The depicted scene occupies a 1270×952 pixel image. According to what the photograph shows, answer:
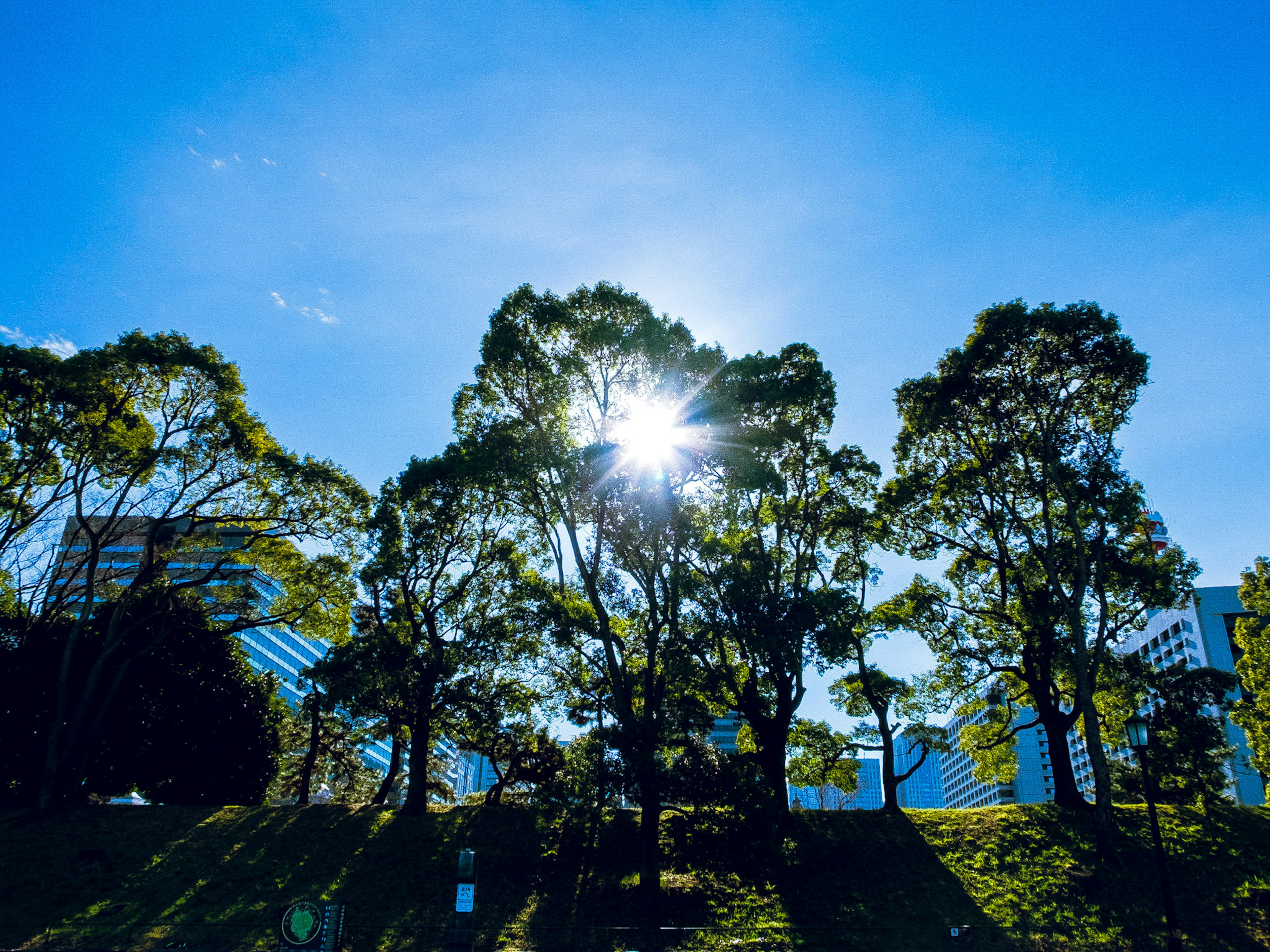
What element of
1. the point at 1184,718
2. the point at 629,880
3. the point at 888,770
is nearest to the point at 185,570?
the point at 629,880

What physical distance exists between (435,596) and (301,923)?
17.1m

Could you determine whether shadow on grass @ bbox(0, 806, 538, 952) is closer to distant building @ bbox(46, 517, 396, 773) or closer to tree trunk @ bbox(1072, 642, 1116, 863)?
distant building @ bbox(46, 517, 396, 773)

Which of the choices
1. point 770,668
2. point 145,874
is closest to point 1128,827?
point 770,668

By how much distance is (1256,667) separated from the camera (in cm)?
2491

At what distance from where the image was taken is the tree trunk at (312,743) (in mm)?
27531

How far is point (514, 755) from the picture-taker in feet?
87.5

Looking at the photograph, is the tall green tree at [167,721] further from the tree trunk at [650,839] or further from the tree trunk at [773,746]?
the tree trunk at [773,746]

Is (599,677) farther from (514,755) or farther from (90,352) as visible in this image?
(90,352)

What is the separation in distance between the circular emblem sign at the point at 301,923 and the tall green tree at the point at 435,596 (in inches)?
496

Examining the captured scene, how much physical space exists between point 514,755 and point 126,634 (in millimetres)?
14249

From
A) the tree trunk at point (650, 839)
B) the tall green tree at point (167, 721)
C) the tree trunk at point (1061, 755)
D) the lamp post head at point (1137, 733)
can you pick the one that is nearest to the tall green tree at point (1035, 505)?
the tree trunk at point (1061, 755)

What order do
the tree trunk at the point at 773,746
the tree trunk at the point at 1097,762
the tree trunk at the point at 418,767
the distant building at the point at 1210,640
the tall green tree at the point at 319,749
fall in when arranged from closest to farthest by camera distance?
1. the tree trunk at the point at 1097,762
2. the tree trunk at the point at 773,746
3. the tree trunk at the point at 418,767
4. the tall green tree at the point at 319,749
5. the distant building at the point at 1210,640

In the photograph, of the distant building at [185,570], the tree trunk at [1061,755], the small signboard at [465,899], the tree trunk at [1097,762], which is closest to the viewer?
the small signboard at [465,899]

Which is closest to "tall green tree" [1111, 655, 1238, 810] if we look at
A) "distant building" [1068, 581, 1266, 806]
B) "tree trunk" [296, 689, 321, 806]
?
"tree trunk" [296, 689, 321, 806]
